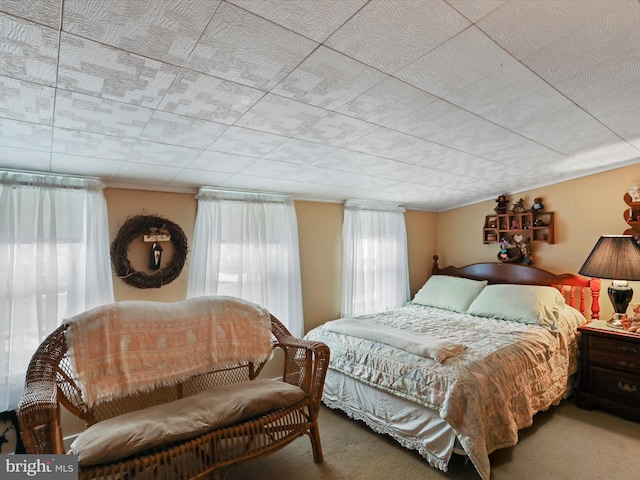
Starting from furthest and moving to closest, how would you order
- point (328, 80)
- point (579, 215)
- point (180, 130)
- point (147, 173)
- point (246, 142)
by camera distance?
point (579, 215), point (147, 173), point (246, 142), point (180, 130), point (328, 80)

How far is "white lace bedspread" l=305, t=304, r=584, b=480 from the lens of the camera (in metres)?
2.00

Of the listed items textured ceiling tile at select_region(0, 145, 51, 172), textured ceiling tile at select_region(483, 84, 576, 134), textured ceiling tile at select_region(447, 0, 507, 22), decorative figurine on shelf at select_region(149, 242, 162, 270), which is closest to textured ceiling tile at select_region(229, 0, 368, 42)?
textured ceiling tile at select_region(447, 0, 507, 22)

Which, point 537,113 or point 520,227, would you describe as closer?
point 537,113

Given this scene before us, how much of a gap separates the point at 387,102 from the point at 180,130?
1.16m

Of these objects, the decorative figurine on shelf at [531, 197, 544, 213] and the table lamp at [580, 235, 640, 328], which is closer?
the table lamp at [580, 235, 640, 328]

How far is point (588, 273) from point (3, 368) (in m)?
4.52

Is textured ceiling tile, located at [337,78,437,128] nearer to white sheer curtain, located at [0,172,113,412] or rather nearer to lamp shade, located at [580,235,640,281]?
white sheer curtain, located at [0,172,113,412]

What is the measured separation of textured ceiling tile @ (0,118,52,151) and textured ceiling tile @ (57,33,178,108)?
490mm

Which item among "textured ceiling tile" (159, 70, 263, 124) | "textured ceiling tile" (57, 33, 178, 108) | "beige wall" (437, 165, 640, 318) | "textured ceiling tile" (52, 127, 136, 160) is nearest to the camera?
"textured ceiling tile" (57, 33, 178, 108)

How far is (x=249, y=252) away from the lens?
3262mm

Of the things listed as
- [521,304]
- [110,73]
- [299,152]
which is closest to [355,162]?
[299,152]

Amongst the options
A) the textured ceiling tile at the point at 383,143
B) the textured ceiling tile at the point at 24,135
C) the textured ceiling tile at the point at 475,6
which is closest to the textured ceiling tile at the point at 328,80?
the textured ceiling tile at the point at 475,6

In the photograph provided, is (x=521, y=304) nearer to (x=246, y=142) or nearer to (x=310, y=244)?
(x=310, y=244)

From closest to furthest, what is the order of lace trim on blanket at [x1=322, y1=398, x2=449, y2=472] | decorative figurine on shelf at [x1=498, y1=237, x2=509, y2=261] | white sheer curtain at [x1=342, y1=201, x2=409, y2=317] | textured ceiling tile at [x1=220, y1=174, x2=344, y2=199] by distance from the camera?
lace trim on blanket at [x1=322, y1=398, x2=449, y2=472] → textured ceiling tile at [x1=220, y1=174, x2=344, y2=199] → white sheer curtain at [x1=342, y1=201, x2=409, y2=317] → decorative figurine on shelf at [x1=498, y1=237, x2=509, y2=261]
